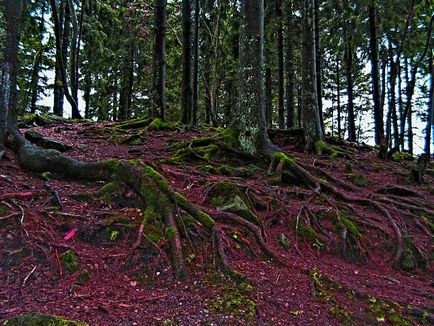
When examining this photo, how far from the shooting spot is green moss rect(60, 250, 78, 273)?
148 inches

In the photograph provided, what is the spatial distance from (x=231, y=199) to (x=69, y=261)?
2.52 metres

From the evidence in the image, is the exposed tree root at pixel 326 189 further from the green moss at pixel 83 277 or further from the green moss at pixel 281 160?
the green moss at pixel 83 277

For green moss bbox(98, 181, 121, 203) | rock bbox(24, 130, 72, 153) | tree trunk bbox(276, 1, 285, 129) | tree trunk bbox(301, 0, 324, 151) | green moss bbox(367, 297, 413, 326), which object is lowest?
green moss bbox(367, 297, 413, 326)

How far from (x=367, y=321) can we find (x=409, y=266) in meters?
2.04

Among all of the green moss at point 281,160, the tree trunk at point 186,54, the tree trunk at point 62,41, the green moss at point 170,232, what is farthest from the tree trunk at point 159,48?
the green moss at point 170,232

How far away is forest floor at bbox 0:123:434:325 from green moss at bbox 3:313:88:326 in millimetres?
140

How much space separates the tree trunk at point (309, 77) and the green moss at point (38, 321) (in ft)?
26.0

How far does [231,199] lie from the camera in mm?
5445

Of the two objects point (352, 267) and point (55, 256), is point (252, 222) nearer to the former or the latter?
point (352, 267)

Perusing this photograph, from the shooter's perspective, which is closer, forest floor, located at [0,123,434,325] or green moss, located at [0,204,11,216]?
forest floor, located at [0,123,434,325]

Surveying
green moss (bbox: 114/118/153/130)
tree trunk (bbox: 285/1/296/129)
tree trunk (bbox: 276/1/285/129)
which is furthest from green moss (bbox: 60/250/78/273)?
tree trunk (bbox: 276/1/285/129)

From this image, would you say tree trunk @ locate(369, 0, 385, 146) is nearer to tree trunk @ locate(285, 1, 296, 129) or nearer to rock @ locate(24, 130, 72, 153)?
tree trunk @ locate(285, 1, 296, 129)

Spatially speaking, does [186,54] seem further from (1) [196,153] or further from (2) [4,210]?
(2) [4,210]

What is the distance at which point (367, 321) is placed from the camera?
11.8ft
